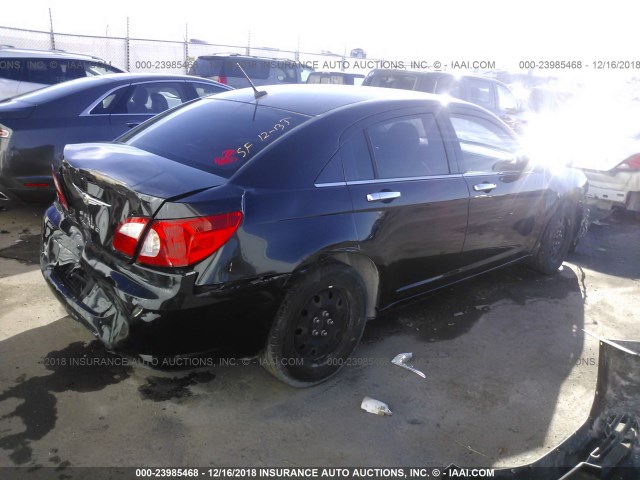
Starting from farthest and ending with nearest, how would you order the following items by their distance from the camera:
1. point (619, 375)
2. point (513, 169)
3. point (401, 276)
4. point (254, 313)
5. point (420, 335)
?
point (513, 169)
point (420, 335)
point (401, 276)
point (254, 313)
point (619, 375)

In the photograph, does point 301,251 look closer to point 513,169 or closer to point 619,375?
point 619,375

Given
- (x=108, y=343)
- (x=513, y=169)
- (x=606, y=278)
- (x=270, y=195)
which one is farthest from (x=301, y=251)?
(x=606, y=278)

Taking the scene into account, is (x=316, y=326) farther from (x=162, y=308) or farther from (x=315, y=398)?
(x=162, y=308)

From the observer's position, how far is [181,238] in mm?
2512

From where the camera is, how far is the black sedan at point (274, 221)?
8.43 ft

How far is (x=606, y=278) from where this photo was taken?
547 cm

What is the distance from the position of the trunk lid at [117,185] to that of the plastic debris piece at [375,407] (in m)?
1.44

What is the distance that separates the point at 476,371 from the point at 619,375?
110 cm

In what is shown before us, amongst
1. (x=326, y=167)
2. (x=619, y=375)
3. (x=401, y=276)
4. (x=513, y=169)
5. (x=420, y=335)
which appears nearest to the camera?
(x=619, y=375)

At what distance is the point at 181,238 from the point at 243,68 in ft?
43.4

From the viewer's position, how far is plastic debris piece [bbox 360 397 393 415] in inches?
119

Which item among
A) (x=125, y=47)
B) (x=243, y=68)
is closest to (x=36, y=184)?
(x=243, y=68)

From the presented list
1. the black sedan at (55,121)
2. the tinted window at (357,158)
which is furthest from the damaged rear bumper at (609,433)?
the black sedan at (55,121)

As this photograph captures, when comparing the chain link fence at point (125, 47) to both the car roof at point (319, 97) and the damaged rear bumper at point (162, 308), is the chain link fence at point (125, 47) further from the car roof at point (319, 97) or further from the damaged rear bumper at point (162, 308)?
the damaged rear bumper at point (162, 308)
